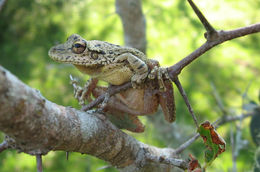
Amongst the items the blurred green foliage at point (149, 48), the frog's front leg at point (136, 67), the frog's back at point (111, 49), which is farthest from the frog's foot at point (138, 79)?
the blurred green foliage at point (149, 48)

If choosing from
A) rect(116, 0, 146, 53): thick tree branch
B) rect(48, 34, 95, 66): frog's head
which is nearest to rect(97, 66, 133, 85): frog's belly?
rect(48, 34, 95, 66): frog's head

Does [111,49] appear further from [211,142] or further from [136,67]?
[211,142]

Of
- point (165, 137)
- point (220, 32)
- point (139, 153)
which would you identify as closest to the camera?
point (220, 32)

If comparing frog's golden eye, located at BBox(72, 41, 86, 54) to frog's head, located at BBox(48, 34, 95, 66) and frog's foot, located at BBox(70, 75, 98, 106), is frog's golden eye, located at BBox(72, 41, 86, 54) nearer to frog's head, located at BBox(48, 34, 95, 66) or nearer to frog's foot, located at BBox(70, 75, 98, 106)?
frog's head, located at BBox(48, 34, 95, 66)

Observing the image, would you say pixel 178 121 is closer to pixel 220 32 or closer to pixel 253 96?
pixel 253 96

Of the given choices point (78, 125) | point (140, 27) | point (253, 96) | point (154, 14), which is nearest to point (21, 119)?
point (78, 125)

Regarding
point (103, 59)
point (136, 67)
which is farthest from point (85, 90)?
point (136, 67)

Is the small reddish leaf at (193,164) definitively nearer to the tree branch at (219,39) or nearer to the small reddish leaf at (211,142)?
the small reddish leaf at (211,142)
